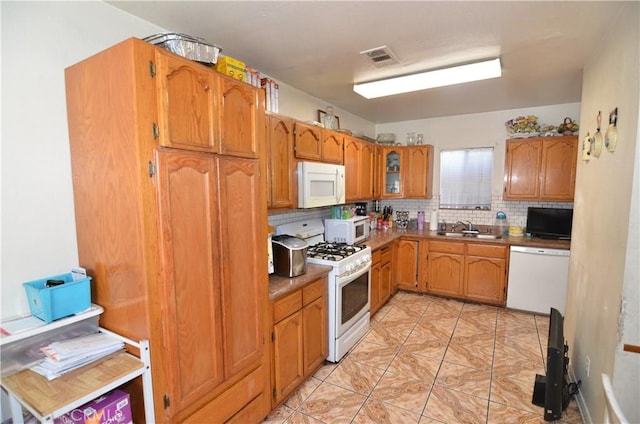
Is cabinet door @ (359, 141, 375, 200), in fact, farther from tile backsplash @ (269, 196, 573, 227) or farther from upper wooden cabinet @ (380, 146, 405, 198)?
tile backsplash @ (269, 196, 573, 227)

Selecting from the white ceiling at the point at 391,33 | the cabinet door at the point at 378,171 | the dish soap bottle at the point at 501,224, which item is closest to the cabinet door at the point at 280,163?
the white ceiling at the point at 391,33

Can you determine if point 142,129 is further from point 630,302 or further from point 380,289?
point 380,289

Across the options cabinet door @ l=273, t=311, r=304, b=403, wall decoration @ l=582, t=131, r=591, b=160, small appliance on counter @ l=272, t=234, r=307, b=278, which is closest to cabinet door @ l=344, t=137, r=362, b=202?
small appliance on counter @ l=272, t=234, r=307, b=278

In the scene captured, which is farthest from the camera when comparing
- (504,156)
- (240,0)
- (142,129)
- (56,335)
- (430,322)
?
(504,156)

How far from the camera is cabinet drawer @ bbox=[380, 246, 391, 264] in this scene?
12.5 ft

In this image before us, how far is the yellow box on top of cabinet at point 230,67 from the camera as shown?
5.72 feet

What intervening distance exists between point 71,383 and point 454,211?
179 inches

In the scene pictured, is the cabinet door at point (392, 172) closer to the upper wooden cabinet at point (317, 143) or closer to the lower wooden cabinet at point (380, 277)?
the lower wooden cabinet at point (380, 277)

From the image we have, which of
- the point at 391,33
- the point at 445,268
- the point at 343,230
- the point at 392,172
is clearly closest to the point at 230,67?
the point at 391,33

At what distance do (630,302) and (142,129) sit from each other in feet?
7.79

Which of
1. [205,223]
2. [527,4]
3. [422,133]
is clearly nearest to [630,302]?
[527,4]

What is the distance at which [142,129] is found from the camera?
129cm

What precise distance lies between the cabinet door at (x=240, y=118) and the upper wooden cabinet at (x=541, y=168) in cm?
350

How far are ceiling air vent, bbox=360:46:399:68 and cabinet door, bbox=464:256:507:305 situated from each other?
2.69m
